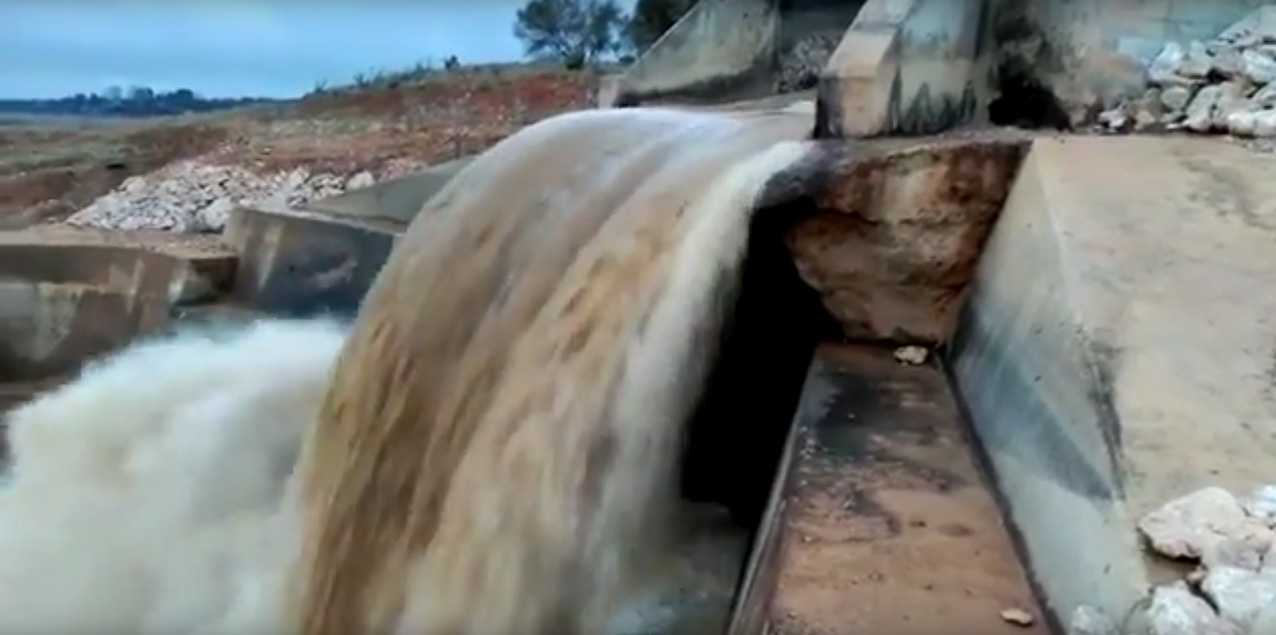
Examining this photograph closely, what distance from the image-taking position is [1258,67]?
324 centimetres

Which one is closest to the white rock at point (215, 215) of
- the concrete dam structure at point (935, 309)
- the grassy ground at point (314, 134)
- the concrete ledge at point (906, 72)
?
the grassy ground at point (314, 134)

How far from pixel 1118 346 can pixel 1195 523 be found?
466 mm

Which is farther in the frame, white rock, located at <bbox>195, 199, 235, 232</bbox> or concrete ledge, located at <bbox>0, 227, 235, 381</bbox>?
white rock, located at <bbox>195, 199, 235, 232</bbox>

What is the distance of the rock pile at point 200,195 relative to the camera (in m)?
8.36

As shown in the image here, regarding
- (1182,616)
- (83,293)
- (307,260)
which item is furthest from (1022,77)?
(83,293)

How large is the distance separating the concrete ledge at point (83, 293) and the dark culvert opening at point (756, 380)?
377 centimetres

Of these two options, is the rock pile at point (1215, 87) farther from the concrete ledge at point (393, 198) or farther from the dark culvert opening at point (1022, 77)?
the concrete ledge at point (393, 198)

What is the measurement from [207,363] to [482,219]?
84.4 inches

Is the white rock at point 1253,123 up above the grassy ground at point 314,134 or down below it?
above

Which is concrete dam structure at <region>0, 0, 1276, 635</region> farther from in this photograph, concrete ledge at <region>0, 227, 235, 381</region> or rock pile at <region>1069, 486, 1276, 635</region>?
concrete ledge at <region>0, 227, 235, 381</region>

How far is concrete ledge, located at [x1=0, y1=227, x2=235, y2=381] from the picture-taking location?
247 inches

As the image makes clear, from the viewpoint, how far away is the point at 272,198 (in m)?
8.40

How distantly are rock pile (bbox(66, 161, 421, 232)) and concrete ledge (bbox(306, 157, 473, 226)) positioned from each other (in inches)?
55.4

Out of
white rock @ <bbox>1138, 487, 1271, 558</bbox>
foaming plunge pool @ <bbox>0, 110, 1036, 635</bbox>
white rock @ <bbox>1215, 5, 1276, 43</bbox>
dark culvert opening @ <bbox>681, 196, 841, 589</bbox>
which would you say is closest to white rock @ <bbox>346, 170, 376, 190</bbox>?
foaming plunge pool @ <bbox>0, 110, 1036, 635</bbox>
